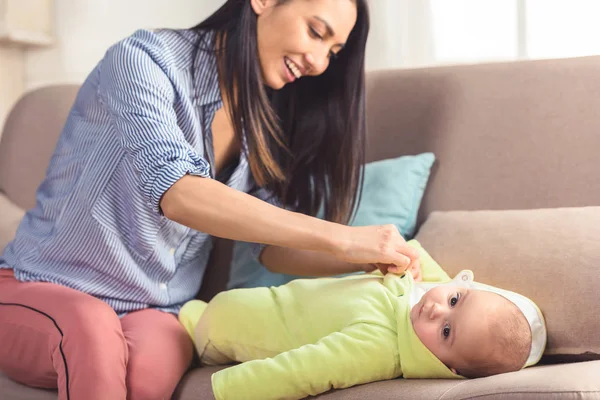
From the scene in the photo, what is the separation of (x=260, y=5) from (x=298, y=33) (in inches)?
4.2

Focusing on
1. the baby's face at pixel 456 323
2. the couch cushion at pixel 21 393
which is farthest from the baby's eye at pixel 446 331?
the couch cushion at pixel 21 393

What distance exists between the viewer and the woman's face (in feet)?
5.03

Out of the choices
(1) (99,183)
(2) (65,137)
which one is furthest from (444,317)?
(2) (65,137)

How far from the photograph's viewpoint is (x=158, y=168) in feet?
4.30

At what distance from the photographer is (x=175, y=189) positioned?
4.28ft

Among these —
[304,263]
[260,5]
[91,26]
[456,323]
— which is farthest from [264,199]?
[91,26]

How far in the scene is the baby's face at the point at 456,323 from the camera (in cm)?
124

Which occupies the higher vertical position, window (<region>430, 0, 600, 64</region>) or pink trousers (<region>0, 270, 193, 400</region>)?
window (<region>430, 0, 600, 64</region>)

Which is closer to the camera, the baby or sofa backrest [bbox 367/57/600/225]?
the baby

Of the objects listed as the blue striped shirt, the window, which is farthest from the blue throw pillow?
the window

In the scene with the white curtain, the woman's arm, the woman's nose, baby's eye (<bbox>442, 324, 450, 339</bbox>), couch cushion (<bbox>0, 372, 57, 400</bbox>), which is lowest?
couch cushion (<bbox>0, 372, 57, 400</bbox>)

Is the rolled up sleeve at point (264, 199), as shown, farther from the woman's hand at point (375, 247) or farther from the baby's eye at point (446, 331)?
the baby's eye at point (446, 331)

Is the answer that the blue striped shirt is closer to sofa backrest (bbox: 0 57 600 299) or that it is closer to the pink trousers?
the pink trousers

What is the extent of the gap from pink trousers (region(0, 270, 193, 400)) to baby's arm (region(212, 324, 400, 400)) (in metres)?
0.18
